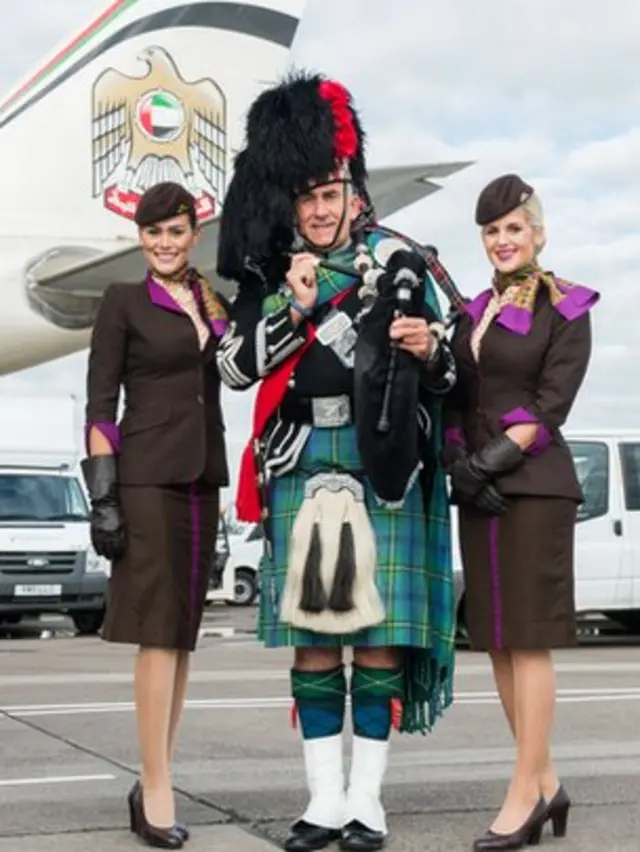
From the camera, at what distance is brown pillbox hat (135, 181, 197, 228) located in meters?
4.66

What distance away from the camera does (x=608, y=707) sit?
793cm

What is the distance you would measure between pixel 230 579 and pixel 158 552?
15.5 m

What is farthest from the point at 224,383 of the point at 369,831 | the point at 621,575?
the point at 621,575

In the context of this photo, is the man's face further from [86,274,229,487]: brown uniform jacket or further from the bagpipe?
[86,274,229,487]: brown uniform jacket

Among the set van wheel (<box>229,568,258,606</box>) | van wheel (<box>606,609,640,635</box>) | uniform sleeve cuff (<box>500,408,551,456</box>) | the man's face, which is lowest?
van wheel (<box>229,568,258,606</box>)

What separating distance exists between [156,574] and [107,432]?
1.28 feet

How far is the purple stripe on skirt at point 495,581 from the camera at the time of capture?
14.6 feet

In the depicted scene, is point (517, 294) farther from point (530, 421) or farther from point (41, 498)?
point (41, 498)

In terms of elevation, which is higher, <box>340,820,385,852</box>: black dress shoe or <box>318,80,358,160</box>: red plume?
<box>318,80,358,160</box>: red plume

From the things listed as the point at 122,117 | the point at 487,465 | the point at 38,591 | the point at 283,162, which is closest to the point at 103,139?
the point at 122,117

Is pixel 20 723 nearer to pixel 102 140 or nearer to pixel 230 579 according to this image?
pixel 102 140

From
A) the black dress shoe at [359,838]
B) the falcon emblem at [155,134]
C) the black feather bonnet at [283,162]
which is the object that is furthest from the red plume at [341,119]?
the falcon emblem at [155,134]

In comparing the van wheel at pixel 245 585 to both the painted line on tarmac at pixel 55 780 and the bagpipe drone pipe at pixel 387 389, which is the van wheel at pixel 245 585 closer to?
the painted line on tarmac at pixel 55 780

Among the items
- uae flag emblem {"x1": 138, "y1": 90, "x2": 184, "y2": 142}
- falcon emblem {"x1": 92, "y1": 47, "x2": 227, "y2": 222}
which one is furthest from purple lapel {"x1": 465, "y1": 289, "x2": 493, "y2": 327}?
uae flag emblem {"x1": 138, "y1": 90, "x2": 184, "y2": 142}
